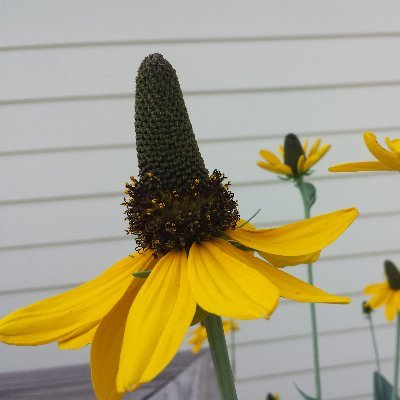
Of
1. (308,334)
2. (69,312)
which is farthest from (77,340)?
(308,334)

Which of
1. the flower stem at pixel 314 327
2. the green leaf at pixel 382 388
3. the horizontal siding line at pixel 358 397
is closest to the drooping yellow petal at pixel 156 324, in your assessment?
the flower stem at pixel 314 327

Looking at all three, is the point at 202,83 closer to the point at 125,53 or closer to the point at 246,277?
the point at 125,53

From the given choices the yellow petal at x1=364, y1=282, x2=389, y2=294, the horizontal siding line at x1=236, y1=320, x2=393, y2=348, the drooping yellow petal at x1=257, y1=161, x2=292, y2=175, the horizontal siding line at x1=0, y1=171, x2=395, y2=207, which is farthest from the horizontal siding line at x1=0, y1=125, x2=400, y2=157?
the drooping yellow petal at x1=257, y1=161, x2=292, y2=175

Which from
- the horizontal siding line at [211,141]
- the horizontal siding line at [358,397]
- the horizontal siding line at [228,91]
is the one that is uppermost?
the horizontal siding line at [228,91]

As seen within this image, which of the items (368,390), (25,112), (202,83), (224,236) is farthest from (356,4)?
(224,236)

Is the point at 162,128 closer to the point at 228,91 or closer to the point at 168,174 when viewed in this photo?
the point at 168,174

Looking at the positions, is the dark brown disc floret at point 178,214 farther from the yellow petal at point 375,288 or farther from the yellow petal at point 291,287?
the yellow petal at point 375,288

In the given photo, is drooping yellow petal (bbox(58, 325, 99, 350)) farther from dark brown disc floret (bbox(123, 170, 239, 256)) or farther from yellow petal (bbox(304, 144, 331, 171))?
yellow petal (bbox(304, 144, 331, 171))

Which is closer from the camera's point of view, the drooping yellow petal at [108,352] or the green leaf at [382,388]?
the drooping yellow petal at [108,352]
